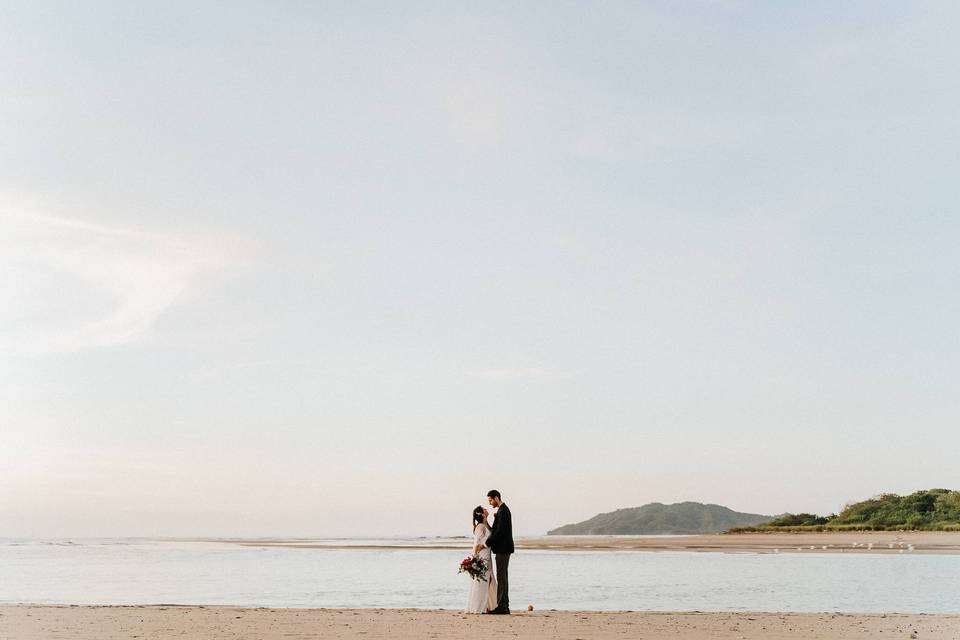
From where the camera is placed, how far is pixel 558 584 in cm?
2992

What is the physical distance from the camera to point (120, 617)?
17.4m

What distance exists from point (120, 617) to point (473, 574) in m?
6.84

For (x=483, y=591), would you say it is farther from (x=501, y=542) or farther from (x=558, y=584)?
(x=558, y=584)

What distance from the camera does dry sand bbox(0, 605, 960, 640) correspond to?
1493 centimetres

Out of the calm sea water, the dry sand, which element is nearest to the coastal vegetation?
the calm sea water

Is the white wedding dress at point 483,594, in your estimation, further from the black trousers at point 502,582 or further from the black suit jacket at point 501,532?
the black suit jacket at point 501,532

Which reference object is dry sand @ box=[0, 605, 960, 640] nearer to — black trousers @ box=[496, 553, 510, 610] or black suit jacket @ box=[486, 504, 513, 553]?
black trousers @ box=[496, 553, 510, 610]

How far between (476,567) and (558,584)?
38.3 feet

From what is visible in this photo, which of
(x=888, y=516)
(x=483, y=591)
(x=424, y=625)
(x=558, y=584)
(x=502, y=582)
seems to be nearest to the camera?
(x=424, y=625)

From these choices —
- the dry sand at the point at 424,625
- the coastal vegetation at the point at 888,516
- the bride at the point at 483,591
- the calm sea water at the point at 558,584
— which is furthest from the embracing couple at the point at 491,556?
the coastal vegetation at the point at 888,516

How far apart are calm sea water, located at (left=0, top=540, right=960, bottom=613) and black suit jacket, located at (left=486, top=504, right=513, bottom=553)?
3353 millimetres

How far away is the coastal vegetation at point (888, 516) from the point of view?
78.9 m

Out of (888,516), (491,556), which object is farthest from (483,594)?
(888,516)

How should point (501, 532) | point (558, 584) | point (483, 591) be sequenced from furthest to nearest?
point (558, 584) → point (501, 532) → point (483, 591)
